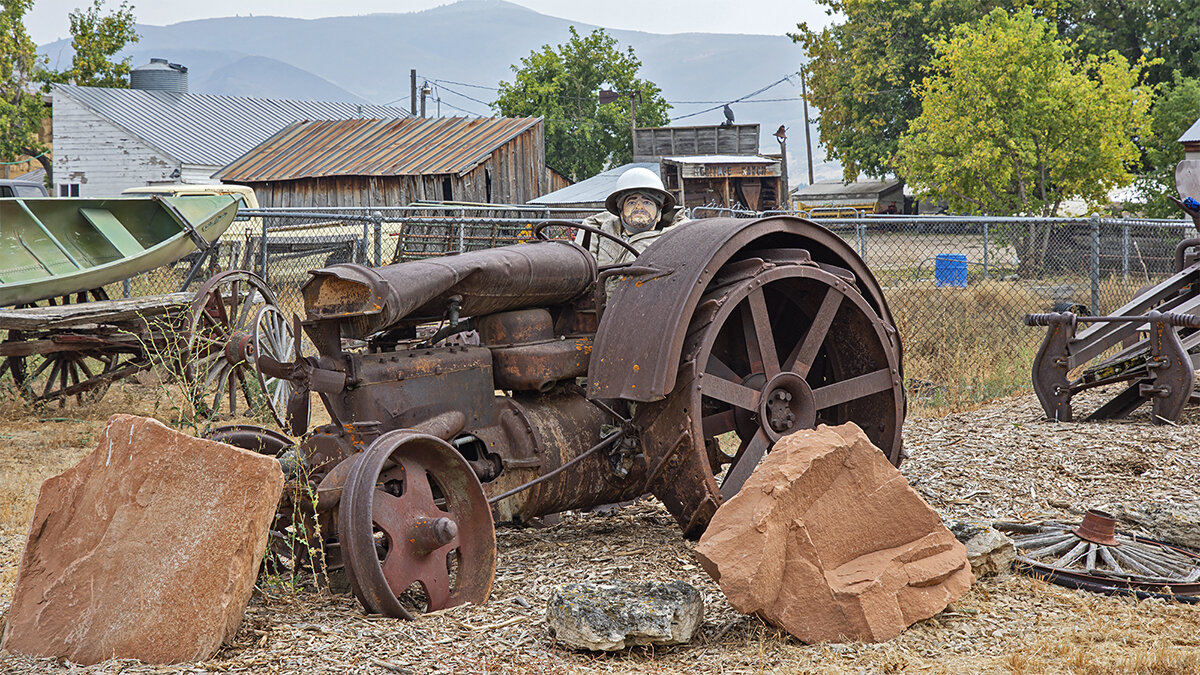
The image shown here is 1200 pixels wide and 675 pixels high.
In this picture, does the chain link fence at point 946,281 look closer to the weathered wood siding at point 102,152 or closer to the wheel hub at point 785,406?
the wheel hub at point 785,406

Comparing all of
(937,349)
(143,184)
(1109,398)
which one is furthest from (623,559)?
(143,184)

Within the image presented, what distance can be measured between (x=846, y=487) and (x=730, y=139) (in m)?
34.6

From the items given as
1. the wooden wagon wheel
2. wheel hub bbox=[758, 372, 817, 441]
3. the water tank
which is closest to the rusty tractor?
wheel hub bbox=[758, 372, 817, 441]

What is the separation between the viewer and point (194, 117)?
35.3 meters

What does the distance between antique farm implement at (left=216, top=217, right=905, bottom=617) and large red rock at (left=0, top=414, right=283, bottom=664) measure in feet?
1.11

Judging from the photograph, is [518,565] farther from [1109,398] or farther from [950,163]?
[950,163]

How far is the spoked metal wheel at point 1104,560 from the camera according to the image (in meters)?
4.05

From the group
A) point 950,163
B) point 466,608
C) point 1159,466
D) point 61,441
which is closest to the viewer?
point 466,608

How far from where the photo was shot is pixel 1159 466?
5.90 metres

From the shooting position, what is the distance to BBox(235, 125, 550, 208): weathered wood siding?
28938 millimetres

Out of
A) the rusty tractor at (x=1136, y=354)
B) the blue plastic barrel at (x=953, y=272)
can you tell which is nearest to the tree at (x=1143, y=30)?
the blue plastic barrel at (x=953, y=272)

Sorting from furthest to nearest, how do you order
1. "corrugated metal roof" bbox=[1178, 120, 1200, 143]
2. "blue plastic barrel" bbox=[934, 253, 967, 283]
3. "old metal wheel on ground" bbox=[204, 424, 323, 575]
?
"corrugated metal roof" bbox=[1178, 120, 1200, 143] < "blue plastic barrel" bbox=[934, 253, 967, 283] < "old metal wheel on ground" bbox=[204, 424, 323, 575]

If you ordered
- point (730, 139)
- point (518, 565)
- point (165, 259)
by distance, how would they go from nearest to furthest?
point (518, 565), point (165, 259), point (730, 139)

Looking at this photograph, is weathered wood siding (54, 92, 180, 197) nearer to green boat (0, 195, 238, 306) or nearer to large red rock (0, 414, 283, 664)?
green boat (0, 195, 238, 306)
